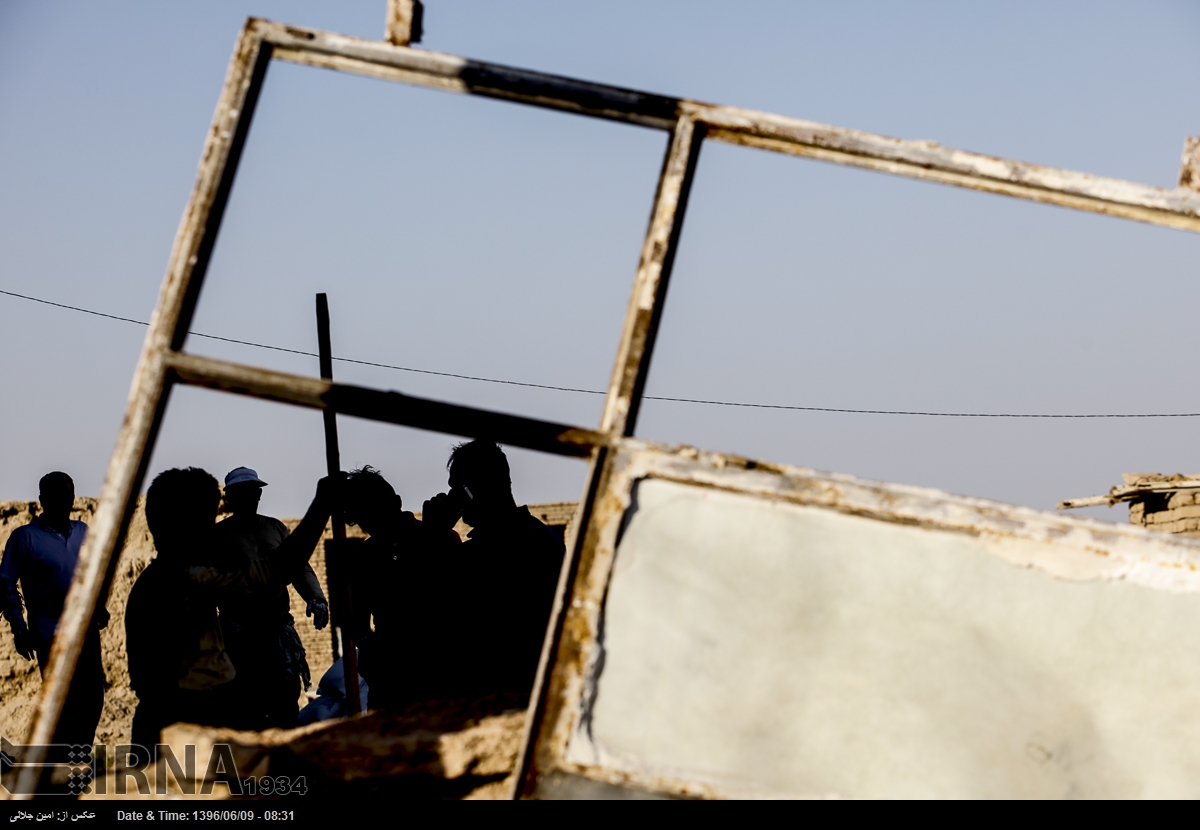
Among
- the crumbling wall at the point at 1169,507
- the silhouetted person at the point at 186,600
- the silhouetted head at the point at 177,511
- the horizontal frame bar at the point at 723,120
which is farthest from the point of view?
the crumbling wall at the point at 1169,507

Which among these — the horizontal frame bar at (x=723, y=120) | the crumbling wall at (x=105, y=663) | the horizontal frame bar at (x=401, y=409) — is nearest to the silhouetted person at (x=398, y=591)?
the horizontal frame bar at (x=401, y=409)

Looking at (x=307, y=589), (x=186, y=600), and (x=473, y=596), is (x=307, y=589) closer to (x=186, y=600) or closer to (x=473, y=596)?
(x=186, y=600)

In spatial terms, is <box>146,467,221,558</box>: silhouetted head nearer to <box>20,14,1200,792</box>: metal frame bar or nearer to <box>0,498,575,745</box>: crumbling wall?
<box>20,14,1200,792</box>: metal frame bar

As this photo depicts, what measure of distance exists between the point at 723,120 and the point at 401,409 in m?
0.77

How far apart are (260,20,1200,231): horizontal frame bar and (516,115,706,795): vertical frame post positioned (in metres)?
0.09

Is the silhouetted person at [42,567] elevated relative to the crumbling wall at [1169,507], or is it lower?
lower

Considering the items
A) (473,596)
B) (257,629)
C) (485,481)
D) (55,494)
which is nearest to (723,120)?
(485,481)

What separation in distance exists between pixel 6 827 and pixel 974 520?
1.71 meters

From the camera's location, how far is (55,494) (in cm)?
547

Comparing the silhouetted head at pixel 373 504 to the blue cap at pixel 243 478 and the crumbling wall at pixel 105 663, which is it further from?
the crumbling wall at pixel 105 663

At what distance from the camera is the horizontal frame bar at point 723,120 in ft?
5.93

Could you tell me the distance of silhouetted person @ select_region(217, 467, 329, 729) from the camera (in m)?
3.75

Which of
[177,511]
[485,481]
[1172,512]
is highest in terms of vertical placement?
[1172,512]

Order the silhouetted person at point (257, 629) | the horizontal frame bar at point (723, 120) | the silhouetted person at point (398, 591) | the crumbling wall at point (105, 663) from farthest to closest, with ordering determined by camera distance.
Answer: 1. the crumbling wall at point (105, 663)
2. the silhouetted person at point (257, 629)
3. the silhouetted person at point (398, 591)
4. the horizontal frame bar at point (723, 120)
